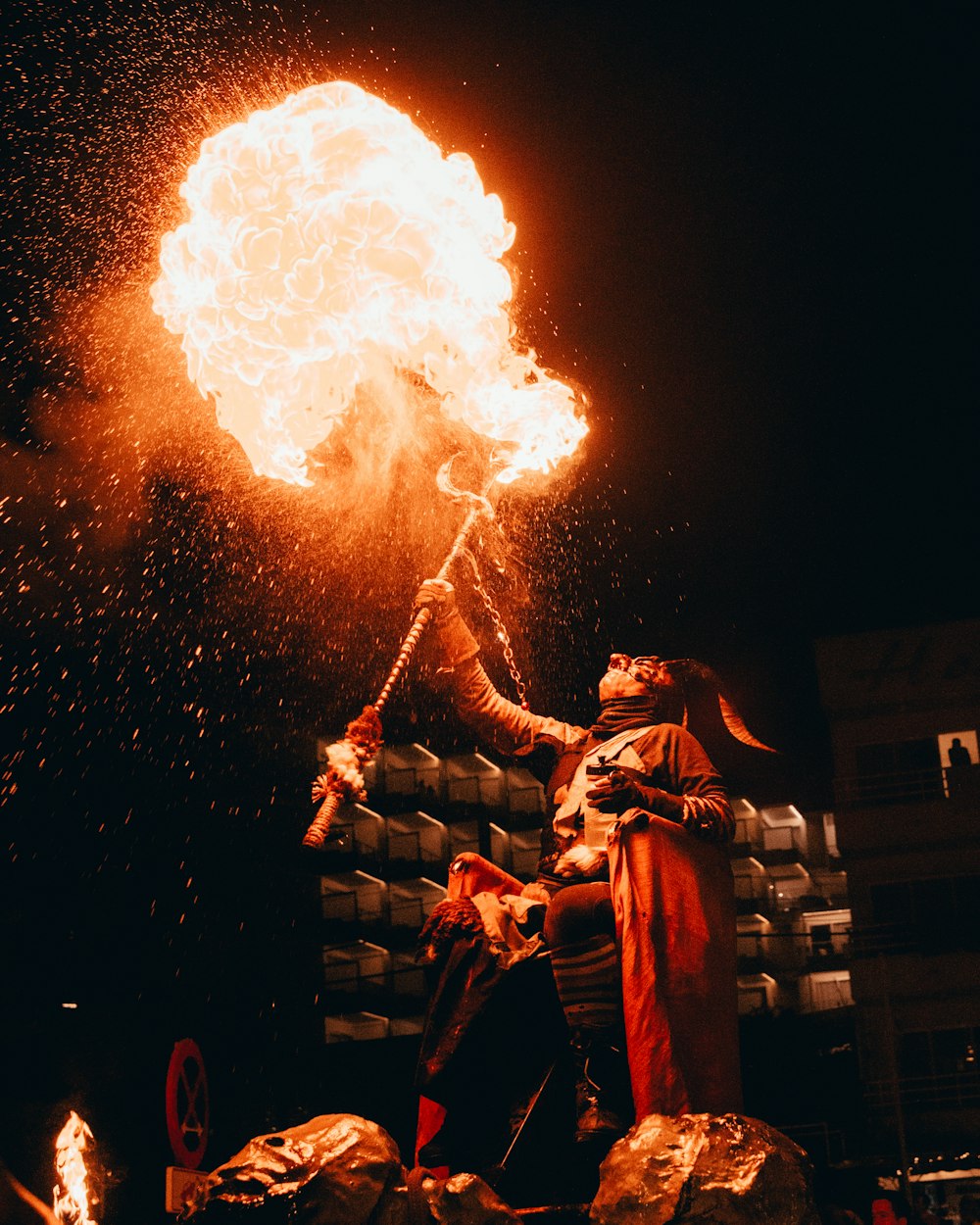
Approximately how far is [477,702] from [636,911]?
68.4 inches

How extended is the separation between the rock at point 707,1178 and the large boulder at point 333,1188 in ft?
1.60

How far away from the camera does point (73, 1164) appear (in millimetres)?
13672

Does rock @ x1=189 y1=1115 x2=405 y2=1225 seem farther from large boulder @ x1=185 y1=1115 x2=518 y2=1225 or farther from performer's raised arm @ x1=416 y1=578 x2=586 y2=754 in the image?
performer's raised arm @ x1=416 y1=578 x2=586 y2=754

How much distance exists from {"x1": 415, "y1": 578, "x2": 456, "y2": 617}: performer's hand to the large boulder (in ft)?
10.7

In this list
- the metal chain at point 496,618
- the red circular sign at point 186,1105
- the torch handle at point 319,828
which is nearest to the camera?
the torch handle at point 319,828

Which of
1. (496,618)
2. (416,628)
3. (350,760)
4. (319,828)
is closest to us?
(319,828)

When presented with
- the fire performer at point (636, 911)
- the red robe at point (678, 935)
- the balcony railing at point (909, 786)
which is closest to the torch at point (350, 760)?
the fire performer at point (636, 911)

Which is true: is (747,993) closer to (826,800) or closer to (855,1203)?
(826,800)

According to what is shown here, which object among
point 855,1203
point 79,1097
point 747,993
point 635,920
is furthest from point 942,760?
point 635,920

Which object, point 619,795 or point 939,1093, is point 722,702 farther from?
point 939,1093

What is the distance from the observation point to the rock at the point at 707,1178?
3641 millimetres

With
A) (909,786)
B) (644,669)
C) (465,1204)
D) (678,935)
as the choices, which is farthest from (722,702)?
(909,786)

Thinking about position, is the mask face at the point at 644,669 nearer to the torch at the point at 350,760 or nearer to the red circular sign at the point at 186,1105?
the torch at the point at 350,760

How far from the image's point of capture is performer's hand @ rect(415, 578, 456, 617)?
698 cm
